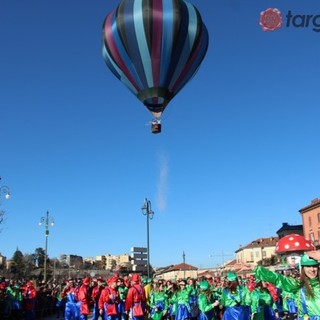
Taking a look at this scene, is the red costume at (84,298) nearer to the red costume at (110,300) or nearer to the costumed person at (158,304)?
the red costume at (110,300)

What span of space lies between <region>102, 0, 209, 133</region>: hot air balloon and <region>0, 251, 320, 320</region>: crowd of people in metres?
7.14

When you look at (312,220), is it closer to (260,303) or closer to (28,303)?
(28,303)

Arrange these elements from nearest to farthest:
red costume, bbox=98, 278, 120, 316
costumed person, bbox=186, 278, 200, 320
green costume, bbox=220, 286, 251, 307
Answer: green costume, bbox=220, 286, 251, 307, red costume, bbox=98, 278, 120, 316, costumed person, bbox=186, 278, 200, 320

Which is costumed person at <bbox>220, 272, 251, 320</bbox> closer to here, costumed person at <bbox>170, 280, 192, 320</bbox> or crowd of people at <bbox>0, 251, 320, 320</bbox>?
crowd of people at <bbox>0, 251, 320, 320</bbox>

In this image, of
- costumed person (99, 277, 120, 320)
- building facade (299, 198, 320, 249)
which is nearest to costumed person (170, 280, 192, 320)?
costumed person (99, 277, 120, 320)

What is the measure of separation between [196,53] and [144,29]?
2.57m

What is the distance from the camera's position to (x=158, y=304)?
16844mm

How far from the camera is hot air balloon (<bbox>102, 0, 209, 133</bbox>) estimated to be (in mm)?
18984

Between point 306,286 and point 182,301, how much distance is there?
10.1 metres

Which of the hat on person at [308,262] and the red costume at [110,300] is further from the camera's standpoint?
the red costume at [110,300]

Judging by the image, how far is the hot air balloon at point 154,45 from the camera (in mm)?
18984

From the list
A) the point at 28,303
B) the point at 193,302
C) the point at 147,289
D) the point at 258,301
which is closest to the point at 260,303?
the point at 258,301

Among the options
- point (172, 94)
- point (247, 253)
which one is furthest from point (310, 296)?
point (247, 253)

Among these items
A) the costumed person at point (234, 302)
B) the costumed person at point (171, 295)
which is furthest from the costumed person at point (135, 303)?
the costumed person at point (234, 302)
